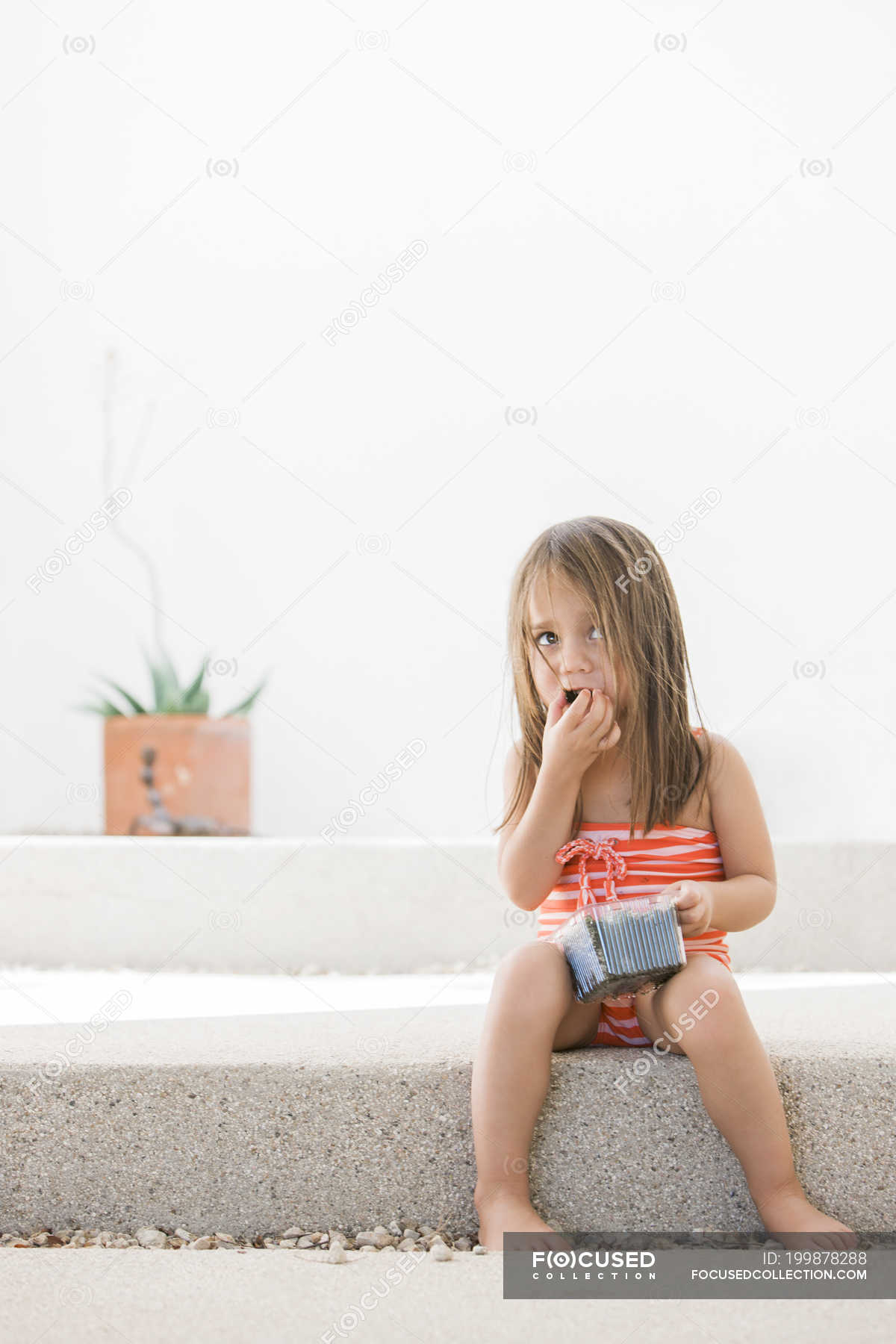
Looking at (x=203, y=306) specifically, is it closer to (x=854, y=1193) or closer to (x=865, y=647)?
(x=865, y=647)

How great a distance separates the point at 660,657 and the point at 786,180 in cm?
274

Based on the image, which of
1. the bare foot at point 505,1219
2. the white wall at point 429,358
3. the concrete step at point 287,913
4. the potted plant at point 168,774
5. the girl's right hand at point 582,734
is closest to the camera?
the bare foot at point 505,1219

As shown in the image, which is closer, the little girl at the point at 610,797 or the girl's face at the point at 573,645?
the little girl at the point at 610,797

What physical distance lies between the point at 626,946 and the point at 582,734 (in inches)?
7.8

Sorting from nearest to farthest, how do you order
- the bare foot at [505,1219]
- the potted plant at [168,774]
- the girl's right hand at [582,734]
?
the bare foot at [505,1219], the girl's right hand at [582,734], the potted plant at [168,774]

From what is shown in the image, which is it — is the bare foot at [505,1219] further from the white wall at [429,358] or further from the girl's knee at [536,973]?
the white wall at [429,358]

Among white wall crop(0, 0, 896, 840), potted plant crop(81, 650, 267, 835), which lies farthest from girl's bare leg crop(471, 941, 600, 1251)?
white wall crop(0, 0, 896, 840)

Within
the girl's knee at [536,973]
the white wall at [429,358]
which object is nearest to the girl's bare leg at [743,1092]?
the girl's knee at [536,973]

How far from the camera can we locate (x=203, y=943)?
1962mm

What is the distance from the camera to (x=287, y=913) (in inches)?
78.6

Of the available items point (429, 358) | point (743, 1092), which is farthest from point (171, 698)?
point (743, 1092)

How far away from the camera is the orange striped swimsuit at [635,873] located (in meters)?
1.03

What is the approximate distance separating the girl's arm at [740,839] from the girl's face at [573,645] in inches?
4.5

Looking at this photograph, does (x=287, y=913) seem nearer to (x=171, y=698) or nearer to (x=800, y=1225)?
(x=171, y=698)
